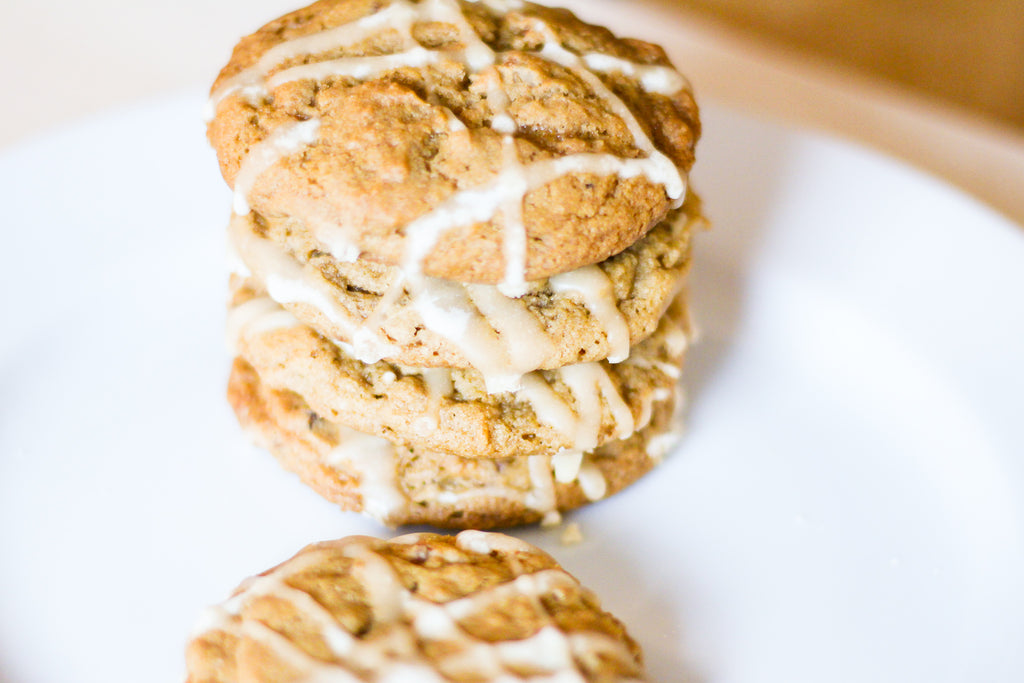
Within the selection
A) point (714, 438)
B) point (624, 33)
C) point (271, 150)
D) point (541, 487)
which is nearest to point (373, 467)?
point (541, 487)

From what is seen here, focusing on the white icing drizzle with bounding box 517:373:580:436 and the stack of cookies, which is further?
the white icing drizzle with bounding box 517:373:580:436

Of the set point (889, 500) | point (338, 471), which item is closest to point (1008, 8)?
point (889, 500)

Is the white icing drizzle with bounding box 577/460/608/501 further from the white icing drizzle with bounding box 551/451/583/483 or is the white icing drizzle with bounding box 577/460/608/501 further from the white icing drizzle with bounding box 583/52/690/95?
the white icing drizzle with bounding box 583/52/690/95

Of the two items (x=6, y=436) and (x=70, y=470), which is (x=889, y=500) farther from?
(x=6, y=436)

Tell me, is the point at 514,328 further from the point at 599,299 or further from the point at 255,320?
the point at 255,320

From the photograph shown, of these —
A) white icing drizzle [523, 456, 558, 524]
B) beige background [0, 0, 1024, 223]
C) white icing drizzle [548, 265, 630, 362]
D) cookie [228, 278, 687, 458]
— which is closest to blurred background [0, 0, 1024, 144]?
beige background [0, 0, 1024, 223]

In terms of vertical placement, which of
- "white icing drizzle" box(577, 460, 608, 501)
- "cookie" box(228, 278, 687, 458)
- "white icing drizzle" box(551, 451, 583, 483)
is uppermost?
"cookie" box(228, 278, 687, 458)

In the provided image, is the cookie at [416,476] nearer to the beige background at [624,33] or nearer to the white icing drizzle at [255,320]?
the white icing drizzle at [255,320]

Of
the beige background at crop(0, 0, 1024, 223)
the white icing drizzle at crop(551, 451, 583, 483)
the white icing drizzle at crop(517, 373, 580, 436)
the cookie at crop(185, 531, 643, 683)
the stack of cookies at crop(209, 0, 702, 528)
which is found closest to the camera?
the cookie at crop(185, 531, 643, 683)
